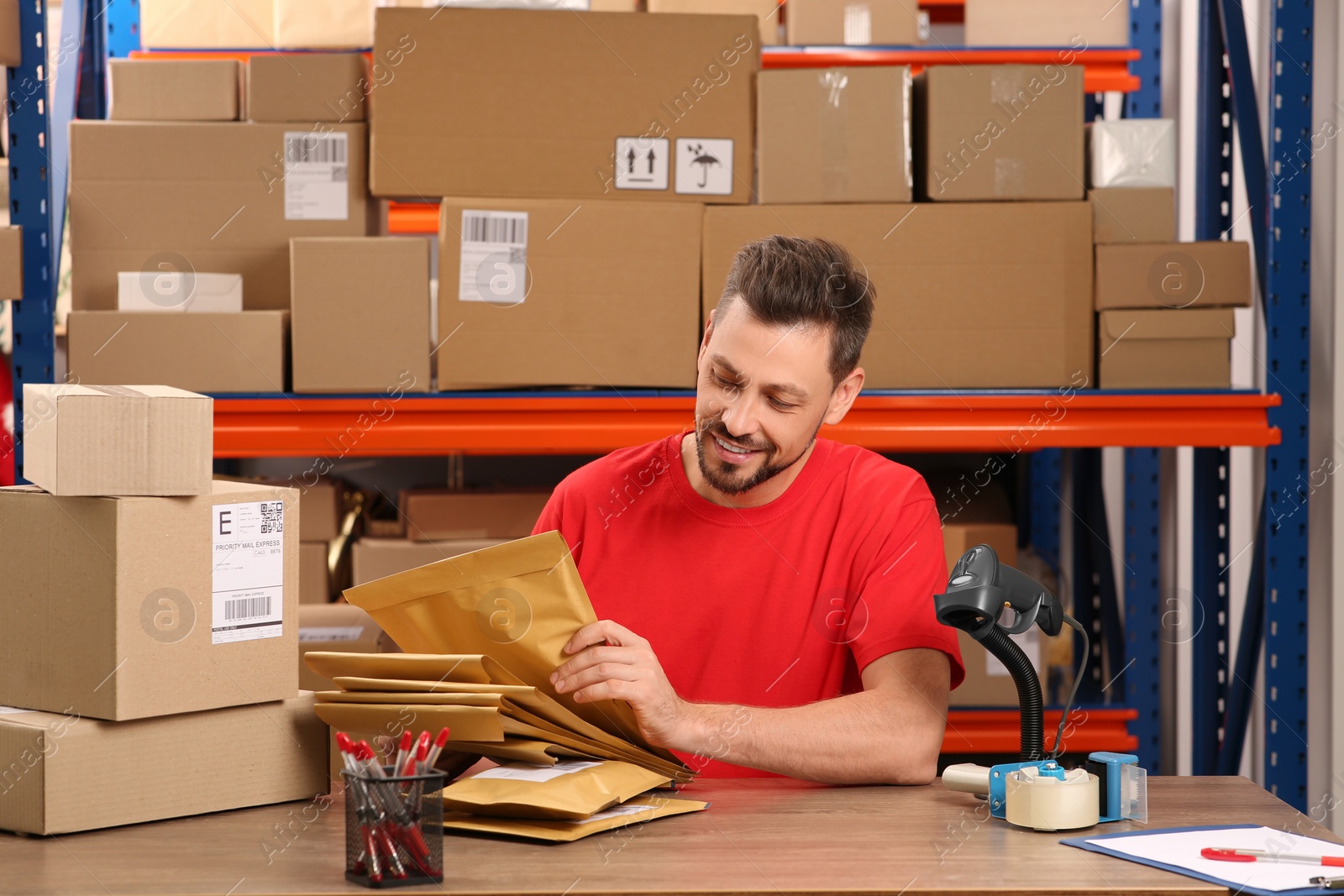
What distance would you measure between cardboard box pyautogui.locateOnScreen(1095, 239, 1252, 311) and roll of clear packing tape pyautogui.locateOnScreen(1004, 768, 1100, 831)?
50.7 inches

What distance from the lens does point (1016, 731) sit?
2451 mm

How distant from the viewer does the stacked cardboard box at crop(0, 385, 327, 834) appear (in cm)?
115

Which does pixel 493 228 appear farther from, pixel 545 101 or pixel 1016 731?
pixel 1016 731

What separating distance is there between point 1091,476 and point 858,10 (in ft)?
4.36

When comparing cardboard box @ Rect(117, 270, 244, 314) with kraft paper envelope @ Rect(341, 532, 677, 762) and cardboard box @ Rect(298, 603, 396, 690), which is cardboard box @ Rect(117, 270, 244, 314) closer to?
cardboard box @ Rect(298, 603, 396, 690)

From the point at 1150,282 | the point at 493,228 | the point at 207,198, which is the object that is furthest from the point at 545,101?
the point at 1150,282

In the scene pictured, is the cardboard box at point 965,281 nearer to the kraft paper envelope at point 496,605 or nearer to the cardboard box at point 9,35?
the kraft paper envelope at point 496,605

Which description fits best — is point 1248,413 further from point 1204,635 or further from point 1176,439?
point 1204,635

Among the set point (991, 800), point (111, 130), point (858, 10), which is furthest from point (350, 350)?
point (991, 800)

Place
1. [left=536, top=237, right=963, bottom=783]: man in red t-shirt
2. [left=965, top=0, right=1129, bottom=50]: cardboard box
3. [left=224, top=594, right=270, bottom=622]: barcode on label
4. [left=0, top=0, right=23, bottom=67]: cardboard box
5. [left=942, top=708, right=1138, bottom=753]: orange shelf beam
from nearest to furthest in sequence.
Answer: [left=224, top=594, right=270, bottom=622]: barcode on label
[left=536, top=237, right=963, bottom=783]: man in red t-shirt
[left=0, top=0, right=23, bottom=67]: cardboard box
[left=942, top=708, right=1138, bottom=753]: orange shelf beam
[left=965, top=0, right=1129, bottom=50]: cardboard box

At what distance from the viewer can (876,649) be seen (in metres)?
1.53

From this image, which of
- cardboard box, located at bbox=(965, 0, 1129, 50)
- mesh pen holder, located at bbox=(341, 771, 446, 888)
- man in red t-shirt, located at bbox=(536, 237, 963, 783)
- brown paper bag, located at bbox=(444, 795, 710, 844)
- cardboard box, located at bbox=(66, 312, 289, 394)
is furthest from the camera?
cardboard box, located at bbox=(965, 0, 1129, 50)

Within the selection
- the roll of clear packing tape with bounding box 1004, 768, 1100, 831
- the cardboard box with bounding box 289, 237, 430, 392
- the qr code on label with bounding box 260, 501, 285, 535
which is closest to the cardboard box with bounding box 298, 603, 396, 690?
the cardboard box with bounding box 289, 237, 430, 392

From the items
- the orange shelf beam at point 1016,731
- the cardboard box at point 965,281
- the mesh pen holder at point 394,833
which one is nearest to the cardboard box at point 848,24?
the cardboard box at point 965,281
